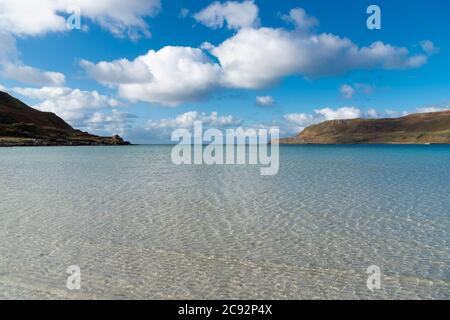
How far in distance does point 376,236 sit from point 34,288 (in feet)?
43.4

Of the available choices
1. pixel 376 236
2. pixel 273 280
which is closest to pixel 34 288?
pixel 273 280

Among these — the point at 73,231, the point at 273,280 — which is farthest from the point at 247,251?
the point at 73,231

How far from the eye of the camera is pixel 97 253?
12.5 m

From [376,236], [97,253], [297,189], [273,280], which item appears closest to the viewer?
[273,280]

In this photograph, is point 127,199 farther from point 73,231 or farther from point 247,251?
point 247,251

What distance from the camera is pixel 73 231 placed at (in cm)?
1543

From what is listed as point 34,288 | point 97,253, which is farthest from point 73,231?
point 34,288

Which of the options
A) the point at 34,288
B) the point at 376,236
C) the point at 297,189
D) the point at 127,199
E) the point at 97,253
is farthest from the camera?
the point at 297,189

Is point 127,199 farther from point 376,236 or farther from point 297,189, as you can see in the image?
point 376,236
